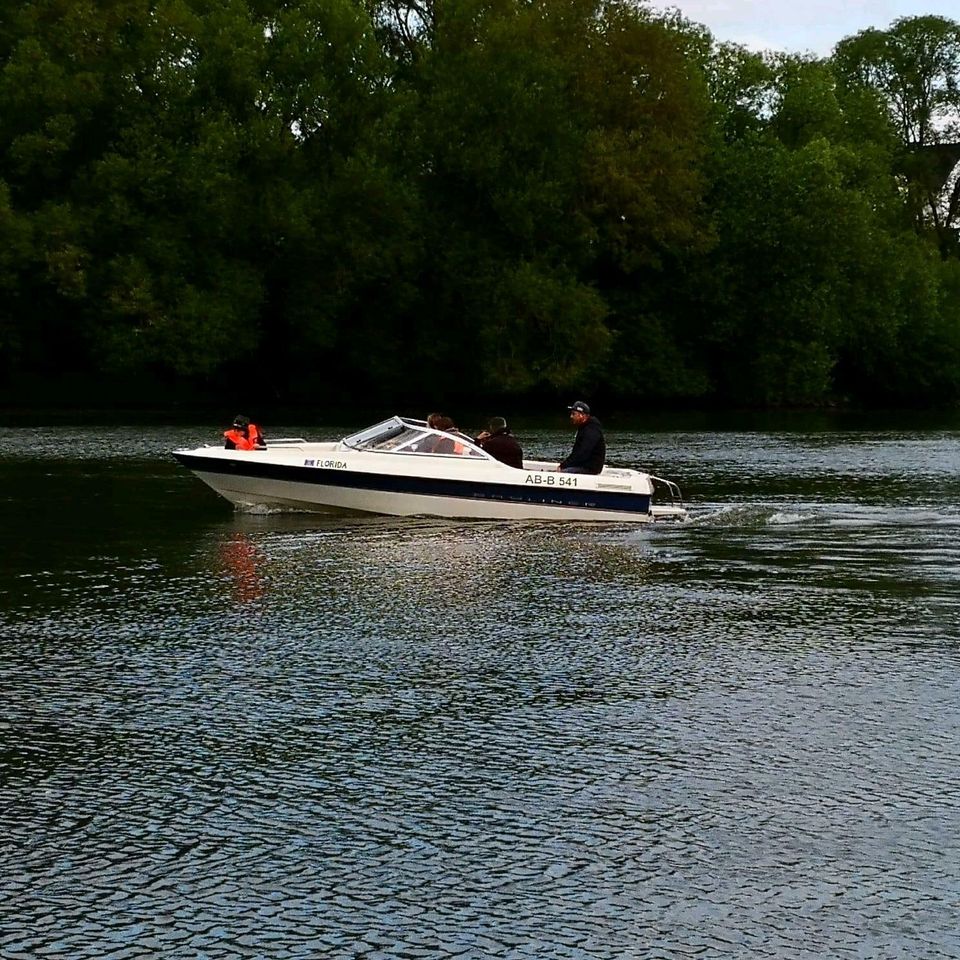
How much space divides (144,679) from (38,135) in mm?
51993

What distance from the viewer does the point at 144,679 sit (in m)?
11.6

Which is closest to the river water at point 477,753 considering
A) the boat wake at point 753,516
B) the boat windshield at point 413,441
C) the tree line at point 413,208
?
the boat wake at point 753,516

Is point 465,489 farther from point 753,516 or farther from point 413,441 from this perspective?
point 753,516

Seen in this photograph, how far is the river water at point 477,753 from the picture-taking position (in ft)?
22.1

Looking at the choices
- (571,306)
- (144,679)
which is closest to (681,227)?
(571,306)

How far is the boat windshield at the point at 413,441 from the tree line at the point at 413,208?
1418 inches

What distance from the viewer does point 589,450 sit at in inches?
962

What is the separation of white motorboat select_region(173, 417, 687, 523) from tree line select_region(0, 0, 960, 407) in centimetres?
3601

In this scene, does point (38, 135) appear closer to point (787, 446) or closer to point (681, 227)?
point (681, 227)

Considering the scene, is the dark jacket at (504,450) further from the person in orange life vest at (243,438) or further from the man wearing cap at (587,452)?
the person in orange life vest at (243,438)

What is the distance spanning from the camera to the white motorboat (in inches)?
954

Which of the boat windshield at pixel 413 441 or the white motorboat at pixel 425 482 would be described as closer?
the white motorboat at pixel 425 482

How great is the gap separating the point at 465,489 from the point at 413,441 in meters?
1.12

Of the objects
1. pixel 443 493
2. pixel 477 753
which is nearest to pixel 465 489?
pixel 443 493
